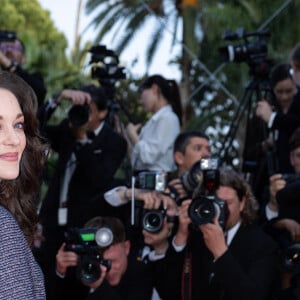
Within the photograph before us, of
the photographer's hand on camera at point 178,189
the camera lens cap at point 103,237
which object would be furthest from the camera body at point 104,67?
the camera lens cap at point 103,237

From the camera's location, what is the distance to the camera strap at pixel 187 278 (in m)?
4.10

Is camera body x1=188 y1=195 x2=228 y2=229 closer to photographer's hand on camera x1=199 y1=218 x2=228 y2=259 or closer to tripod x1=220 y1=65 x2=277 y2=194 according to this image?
photographer's hand on camera x1=199 y1=218 x2=228 y2=259

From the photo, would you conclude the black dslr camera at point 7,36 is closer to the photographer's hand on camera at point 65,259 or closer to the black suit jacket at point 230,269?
the photographer's hand on camera at point 65,259

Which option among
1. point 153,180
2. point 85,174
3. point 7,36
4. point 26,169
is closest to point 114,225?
point 153,180

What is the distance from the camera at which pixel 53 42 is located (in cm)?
2175

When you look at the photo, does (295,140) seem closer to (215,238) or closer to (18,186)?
(215,238)

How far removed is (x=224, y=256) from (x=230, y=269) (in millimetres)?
70

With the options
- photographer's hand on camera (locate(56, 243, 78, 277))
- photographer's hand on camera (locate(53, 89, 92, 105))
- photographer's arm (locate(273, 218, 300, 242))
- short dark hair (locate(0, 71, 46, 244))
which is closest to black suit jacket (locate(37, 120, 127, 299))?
photographer's hand on camera (locate(53, 89, 92, 105))

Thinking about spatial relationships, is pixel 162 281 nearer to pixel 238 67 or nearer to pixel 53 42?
pixel 238 67

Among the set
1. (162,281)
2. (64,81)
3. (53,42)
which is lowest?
(162,281)

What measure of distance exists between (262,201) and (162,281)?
3.57 feet

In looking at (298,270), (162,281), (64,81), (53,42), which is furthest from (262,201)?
(53,42)

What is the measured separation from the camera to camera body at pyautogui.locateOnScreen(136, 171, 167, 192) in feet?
14.0

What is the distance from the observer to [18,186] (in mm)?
2434
